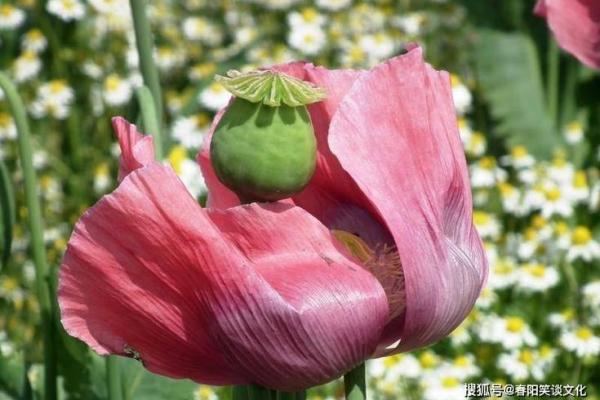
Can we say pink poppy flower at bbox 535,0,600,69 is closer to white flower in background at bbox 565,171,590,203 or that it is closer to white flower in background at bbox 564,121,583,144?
A: white flower in background at bbox 565,171,590,203

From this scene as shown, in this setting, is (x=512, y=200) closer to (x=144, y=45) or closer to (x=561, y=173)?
(x=561, y=173)

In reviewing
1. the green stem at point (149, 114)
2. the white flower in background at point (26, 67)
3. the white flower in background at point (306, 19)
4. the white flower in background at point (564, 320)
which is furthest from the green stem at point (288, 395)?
the white flower in background at point (306, 19)

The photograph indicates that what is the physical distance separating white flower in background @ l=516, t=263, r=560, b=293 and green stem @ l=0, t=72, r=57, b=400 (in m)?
0.98

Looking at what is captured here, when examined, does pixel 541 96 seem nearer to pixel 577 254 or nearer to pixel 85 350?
pixel 577 254

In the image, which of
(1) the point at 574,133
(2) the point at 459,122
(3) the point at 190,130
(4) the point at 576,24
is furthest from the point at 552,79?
(4) the point at 576,24

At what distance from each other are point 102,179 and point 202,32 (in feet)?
2.46

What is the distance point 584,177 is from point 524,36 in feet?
2.02

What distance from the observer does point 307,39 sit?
2.87m

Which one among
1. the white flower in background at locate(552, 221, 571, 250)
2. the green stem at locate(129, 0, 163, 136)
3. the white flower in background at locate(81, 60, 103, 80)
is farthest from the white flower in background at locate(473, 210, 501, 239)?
the green stem at locate(129, 0, 163, 136)

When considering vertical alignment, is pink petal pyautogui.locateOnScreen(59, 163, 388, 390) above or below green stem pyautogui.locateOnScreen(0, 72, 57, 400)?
below

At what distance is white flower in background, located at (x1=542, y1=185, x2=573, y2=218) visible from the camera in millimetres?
2172

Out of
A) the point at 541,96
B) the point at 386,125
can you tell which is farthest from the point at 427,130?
the point at 541,96

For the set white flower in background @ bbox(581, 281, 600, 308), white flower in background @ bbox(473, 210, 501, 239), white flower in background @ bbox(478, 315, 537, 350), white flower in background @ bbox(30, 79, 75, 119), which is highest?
white flower in background @ bbox(30, 79, 75, 119)

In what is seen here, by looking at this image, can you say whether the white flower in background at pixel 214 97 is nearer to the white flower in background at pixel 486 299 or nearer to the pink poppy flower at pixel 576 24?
the white flower in background at pixel 486 299
